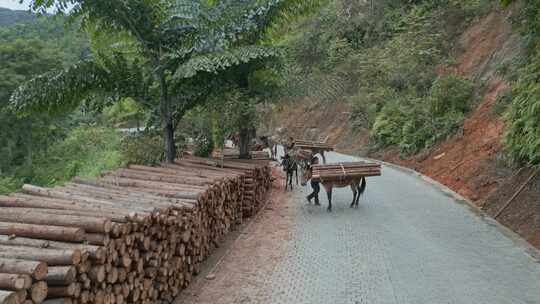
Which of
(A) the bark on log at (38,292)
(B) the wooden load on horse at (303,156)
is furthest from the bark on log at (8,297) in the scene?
(B) the wooden load on horse at (303,156)

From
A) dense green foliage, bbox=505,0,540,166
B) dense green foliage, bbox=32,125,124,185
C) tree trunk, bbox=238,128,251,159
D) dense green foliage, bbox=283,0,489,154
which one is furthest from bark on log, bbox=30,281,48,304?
dense green foliage, bbox=32,125,124,185

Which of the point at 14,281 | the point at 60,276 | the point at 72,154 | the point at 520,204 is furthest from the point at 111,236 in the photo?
the point at 72,154

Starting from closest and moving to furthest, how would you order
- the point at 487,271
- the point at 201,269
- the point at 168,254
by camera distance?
the point at 168,254
the point at 487,271
the point at 201,269

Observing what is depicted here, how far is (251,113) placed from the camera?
14.3m

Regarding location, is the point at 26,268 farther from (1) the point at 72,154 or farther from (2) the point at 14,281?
(1) the point at 72,154

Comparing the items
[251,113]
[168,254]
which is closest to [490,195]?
[251,113]

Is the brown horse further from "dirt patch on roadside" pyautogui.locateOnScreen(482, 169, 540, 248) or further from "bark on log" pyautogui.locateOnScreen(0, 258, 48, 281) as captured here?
"bark on log" pyautogui.locateOnScreen(0, 258, 48, 281)

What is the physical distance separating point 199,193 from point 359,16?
33.2m

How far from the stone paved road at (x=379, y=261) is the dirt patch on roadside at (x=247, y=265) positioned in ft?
0.06

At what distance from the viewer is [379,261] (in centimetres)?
936

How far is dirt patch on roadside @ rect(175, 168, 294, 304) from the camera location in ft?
26.2

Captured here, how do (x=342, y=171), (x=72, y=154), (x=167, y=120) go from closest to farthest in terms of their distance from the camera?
1. (x=342, y=171)
2. (x=167, y=120)
3. (x=72, y=154)

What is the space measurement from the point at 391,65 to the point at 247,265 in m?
22.8

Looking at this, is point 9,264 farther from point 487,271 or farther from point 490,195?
point 490,195
